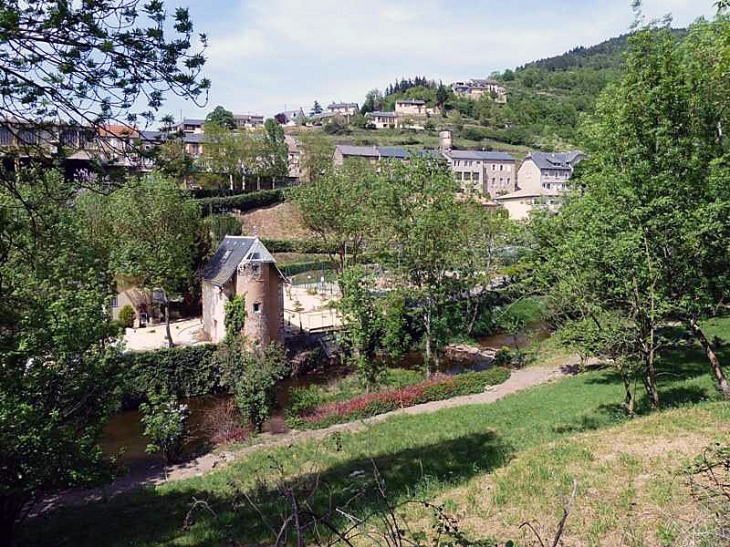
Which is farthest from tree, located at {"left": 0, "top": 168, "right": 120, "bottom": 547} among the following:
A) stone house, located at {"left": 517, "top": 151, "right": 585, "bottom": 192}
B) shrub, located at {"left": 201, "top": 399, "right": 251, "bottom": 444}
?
stone house, located at {"left": 517, "top": 151, "right": 585, "bottom": 192}

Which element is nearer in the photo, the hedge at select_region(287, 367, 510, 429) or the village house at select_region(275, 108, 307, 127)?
the hedge at select_region(287, 367, 510, 429)

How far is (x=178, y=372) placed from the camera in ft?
76.8

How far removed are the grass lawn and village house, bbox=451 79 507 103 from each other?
15356 cm

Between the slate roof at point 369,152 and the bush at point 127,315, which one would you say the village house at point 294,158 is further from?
the bush at point 127,315

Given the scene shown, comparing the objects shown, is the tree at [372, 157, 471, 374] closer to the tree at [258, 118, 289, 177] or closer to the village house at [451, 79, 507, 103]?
the tree at [258, 118, 289, 177]

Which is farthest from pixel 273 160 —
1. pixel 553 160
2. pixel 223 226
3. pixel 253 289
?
pixel 253 289

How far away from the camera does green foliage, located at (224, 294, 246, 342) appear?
24.8 m

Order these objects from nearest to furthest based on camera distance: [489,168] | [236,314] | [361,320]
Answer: [361,320]
[236,314]
[489,168]

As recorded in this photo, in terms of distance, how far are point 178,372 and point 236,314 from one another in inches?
140

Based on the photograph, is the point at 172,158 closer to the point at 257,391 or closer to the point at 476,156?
the point at 257,391

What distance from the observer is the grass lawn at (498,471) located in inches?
276

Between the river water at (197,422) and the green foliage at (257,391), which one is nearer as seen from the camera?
the river water at (197,422)

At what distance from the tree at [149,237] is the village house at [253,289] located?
2.56 m

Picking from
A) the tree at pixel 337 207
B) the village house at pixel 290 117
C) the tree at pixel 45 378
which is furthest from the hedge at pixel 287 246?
the village house at pixel 290 117
